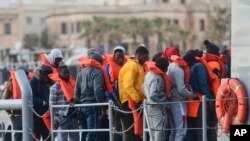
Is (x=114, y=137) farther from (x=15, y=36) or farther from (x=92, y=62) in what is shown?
(x=15, y=36)

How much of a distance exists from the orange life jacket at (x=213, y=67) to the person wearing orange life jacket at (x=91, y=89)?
142cm

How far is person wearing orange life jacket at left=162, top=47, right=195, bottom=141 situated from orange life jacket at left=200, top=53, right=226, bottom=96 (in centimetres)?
45

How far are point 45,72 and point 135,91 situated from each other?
73.2 inches

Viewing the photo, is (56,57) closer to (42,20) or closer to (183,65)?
(183,65)

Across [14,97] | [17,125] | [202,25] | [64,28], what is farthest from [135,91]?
[64,28]

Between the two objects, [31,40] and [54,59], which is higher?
[31,40]

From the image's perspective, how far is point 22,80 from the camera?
18859 millimetres

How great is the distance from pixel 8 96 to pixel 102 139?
2.72 metres

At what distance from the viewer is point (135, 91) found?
17625 millimetres

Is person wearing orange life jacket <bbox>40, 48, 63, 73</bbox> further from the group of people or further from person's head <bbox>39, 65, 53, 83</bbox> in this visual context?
person's head <bbox>39, 65, 53, 83</bbox>

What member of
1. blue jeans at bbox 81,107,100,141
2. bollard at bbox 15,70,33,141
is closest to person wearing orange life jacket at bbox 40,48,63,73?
bollard at bbox 15,70,33,141

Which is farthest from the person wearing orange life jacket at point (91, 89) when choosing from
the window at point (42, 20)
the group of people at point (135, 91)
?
the window at point (42, 20)

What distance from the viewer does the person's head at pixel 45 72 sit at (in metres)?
18.9

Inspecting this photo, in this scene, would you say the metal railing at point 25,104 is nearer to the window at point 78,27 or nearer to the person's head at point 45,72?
the person's head at point 45,72
